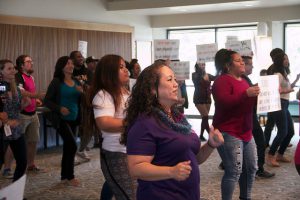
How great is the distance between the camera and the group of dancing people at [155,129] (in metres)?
2.04

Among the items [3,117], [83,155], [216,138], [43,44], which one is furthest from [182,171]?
[43,44]

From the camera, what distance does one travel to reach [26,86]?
5812mm

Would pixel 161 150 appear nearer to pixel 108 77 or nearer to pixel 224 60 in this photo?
pixel 108 77

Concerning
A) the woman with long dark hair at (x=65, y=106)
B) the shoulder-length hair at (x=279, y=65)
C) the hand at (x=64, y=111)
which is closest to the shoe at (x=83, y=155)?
the woman with long dark hair at (x=65, y=106)

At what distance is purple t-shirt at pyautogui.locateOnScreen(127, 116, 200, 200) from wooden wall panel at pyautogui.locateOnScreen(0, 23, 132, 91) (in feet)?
19.3

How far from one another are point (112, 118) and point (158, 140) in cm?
77

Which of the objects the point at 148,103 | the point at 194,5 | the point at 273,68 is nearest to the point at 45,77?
the point at 194,5

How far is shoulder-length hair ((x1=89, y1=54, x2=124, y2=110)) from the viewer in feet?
9.44

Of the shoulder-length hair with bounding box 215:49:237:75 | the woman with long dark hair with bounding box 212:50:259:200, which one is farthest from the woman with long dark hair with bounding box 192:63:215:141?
the woman with long dark hair with bounding box 212:50:259:200

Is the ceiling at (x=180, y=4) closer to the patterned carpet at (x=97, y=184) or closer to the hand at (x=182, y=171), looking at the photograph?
the patterned carpet at (x=97, y=184)

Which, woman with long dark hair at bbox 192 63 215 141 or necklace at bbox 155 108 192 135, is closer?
Result: necklace at bbox 155 108 192 135

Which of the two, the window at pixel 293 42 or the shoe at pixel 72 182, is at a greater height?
the window at pixel 293 42

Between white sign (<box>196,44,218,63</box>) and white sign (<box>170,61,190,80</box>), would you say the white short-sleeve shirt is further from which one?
white sign (<box>196,44,218,63</box>)

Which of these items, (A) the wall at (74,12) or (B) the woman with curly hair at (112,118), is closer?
(B) the woman with curly hair at (112,118)
